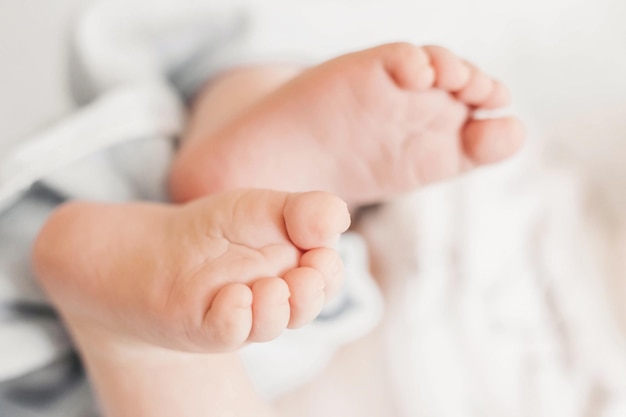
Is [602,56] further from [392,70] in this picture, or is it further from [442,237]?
[392,70]

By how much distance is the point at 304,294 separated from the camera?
39cm

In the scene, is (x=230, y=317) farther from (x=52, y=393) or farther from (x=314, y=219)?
(x=52, y=393)

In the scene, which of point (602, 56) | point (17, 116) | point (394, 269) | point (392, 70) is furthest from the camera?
point (602, 56)

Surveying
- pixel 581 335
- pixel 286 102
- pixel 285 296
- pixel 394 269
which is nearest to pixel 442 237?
pixel 394 269

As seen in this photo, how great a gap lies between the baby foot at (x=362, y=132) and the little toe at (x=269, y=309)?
0.60ft

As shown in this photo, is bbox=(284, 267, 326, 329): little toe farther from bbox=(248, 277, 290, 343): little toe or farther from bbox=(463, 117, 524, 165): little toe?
bbox=(463, 117, 524, 165): little toe

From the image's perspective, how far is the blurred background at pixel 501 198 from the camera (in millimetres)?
649

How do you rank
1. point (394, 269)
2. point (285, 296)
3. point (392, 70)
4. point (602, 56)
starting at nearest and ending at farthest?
point (285, 296)
point (392, 70)
point (394, 269)
point (602, 56)

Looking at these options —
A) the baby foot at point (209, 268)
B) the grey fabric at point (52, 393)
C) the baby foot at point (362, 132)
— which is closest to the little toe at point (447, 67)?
the baby foot at point (362, 132)

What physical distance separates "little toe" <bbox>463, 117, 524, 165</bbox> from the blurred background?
0.17 metres

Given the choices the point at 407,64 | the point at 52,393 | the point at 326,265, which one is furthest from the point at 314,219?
the point at 52,393

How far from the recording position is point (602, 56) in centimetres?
87

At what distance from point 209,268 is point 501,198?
42cm

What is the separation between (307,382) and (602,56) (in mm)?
529
